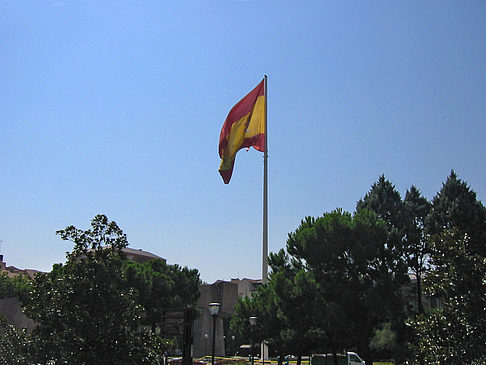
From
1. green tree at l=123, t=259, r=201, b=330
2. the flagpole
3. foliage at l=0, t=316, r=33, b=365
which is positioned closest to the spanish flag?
the flagpole

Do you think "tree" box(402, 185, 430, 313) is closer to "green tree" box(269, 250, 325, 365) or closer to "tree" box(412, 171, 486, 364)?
"green tree" box(269, 250, 325, 365)

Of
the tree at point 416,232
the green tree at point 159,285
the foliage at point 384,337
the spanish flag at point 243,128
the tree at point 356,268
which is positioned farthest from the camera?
the green tree at point 159,285

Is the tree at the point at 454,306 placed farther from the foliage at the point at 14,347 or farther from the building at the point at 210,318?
the building at the point at 210,318

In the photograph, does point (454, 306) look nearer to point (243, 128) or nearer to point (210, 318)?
point (243, 128)

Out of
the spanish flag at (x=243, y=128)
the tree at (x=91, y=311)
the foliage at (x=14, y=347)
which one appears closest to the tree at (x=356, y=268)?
the spanish flag at (x=243, y=128)

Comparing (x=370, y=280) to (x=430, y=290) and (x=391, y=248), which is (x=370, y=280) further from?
(x=430, y=290)

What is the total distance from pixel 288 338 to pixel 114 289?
1772 centimetres

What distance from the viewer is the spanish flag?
24.9 m

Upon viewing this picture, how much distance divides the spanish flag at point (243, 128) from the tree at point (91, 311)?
14.1 meters

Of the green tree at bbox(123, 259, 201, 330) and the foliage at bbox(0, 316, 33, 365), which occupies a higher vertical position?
the green tree at bbox(123, 259, 201, 330)

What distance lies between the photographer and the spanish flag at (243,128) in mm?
24938

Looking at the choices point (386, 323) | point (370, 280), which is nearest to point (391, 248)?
point (370, 280)

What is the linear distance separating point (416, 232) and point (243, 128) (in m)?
20.5

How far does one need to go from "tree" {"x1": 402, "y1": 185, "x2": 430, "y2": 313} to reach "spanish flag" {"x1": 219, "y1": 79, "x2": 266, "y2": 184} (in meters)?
18.8
